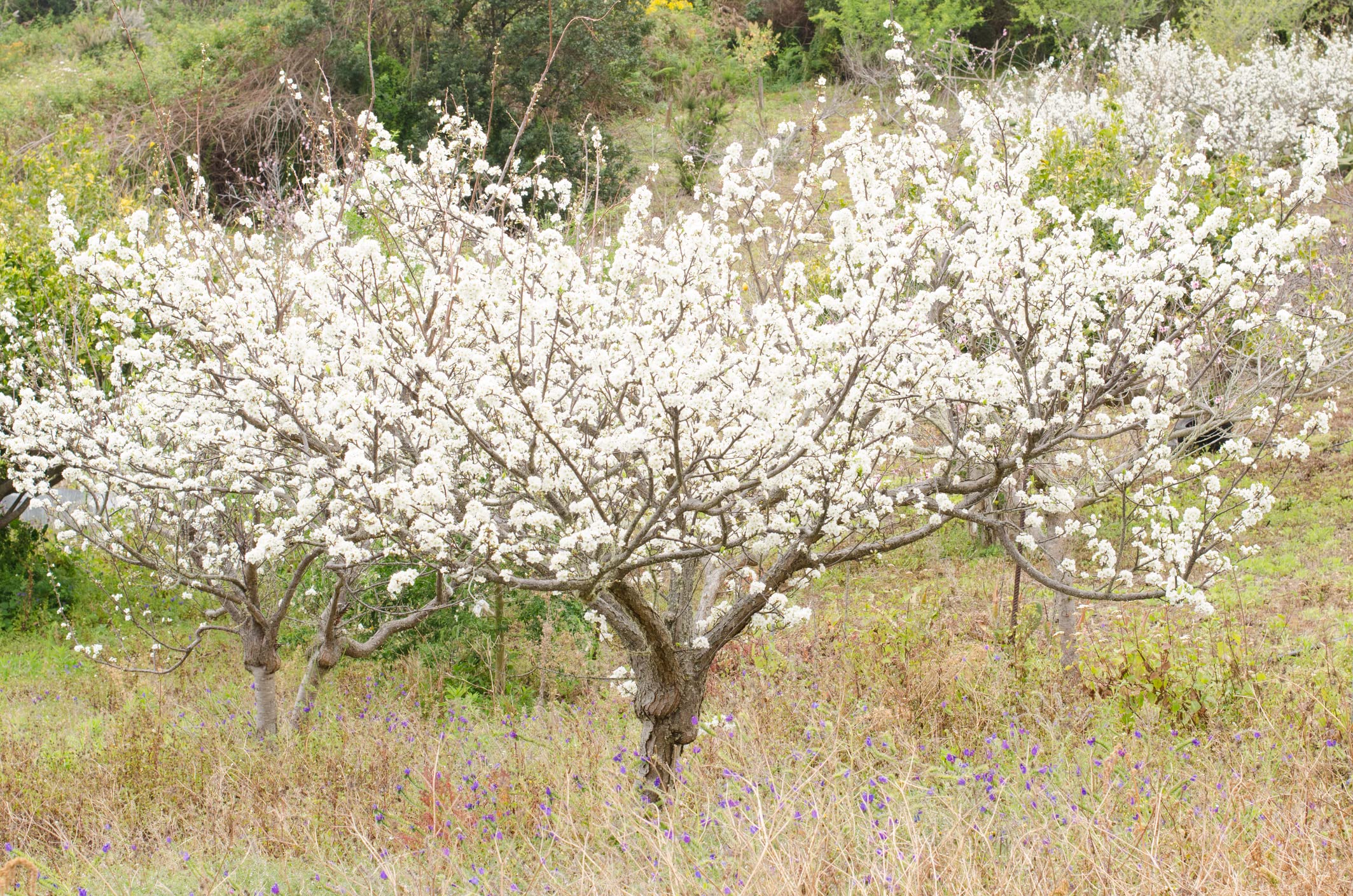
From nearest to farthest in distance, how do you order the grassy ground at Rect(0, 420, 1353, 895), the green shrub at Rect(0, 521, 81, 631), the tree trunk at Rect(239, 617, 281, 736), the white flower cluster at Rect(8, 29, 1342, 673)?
the white flower cluster at Rect(8, 29, 1342, 673)
the grassy ground at Rect(0, 420, 1353, 895)
the tree trunk at Rect(239, 617, 281, 736)
the green shrub at Rect(0, 521, 81, 631)

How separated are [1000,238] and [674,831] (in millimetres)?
2609

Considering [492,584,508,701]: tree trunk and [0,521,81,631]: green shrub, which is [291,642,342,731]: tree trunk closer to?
[492,584,508,701]: tree trunk

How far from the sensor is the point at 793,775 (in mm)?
5059

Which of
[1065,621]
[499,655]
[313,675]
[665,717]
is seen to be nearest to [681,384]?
[665,717]

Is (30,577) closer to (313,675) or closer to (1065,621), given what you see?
(313,675)

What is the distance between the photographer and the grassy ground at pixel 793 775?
3.58m

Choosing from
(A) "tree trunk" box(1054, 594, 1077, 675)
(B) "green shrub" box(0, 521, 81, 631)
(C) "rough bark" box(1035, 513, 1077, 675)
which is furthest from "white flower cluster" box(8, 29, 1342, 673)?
(B) "green shrub" box(0, 521, 81, 631)

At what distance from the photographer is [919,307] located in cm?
333

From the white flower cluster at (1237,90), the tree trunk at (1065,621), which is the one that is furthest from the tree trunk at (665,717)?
the white flower cluster at (1237,90)

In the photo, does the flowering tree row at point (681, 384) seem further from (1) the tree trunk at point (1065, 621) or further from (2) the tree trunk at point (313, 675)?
(1) the tree trunk at point (1065, 621)

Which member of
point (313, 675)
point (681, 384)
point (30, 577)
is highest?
point (681, 384)

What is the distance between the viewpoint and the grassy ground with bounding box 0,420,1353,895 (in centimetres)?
358

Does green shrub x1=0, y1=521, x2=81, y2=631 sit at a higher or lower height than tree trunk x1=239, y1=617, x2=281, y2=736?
lower

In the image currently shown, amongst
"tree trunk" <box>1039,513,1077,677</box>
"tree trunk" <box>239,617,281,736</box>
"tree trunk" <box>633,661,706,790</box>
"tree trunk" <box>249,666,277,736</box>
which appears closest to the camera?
Result: "tree trunk" <box>633,661,706,790</box>
